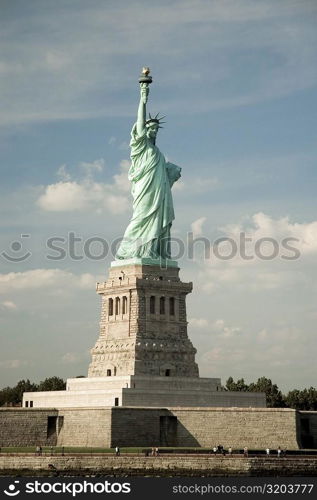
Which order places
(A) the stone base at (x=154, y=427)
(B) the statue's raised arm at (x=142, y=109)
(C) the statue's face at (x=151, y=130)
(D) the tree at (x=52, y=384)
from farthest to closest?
(D) the tree at (x=52, y=384) < (C) the statue's face at (x=151, y=130) < (B) the statue's raised arm at (x=142, y=109) < (A) the stone base at (x=154, y=427)

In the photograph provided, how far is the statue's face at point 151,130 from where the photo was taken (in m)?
75.8

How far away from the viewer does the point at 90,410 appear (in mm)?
65562

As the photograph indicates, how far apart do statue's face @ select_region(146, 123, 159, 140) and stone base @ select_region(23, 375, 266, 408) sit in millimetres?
15138

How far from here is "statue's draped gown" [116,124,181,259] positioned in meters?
75.0

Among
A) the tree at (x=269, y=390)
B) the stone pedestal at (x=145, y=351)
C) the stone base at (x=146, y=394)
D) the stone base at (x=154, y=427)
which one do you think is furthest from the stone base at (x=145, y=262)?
the tree at (x=269, y=390)

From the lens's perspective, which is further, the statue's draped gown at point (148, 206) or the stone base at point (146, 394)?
the statue's draped gown at point (148, 206)

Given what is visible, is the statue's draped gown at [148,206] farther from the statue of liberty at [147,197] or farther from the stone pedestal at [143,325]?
the stone pedestal at [143,325]

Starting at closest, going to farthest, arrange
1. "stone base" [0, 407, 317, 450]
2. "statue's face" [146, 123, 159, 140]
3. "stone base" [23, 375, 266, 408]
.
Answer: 1. "stone base" [0, 407, 317, 450]
2. "stone base" [23, 375, 266, 408]
3. "statue's face" [146, 123, 159, 140]

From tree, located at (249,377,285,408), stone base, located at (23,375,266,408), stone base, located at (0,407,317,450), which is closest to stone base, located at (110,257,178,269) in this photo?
stone base, located at (23,375,266,408)

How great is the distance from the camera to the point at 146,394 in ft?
224

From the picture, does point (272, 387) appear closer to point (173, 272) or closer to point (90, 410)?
point (173, 272)

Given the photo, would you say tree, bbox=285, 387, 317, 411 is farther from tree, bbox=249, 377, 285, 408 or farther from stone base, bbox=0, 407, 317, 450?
stone base, bbox=0, 407, 317, 450

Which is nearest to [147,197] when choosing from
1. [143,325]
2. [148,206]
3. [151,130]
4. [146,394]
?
[148,206]

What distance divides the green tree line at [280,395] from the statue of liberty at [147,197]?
20.4 metres
